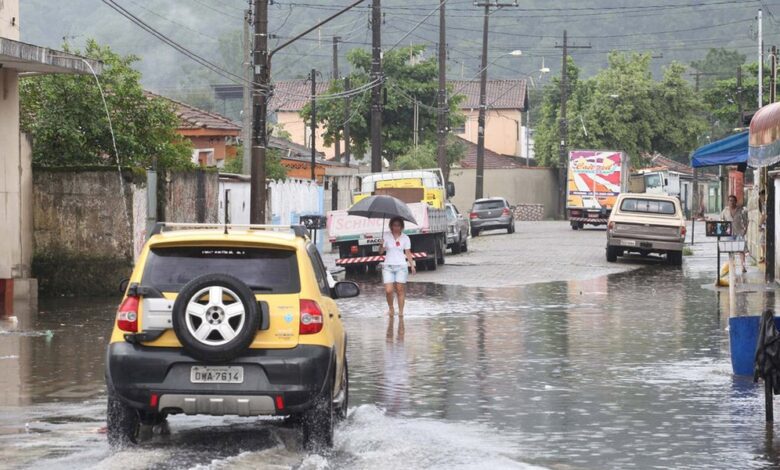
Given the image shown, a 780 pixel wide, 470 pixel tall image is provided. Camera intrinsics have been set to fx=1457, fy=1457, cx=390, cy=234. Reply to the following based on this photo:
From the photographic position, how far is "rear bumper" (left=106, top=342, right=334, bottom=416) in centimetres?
998

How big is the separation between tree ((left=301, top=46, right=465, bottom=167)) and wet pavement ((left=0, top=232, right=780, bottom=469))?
49345mm

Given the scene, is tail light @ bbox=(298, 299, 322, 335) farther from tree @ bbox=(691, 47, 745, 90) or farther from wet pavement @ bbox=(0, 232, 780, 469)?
tree @ bbox=(691, 47, 745, 90)

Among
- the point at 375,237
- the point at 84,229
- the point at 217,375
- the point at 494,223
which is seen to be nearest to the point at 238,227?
the point at 217,375

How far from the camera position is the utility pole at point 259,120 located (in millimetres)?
26469

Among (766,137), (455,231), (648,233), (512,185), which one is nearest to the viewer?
(766,137)

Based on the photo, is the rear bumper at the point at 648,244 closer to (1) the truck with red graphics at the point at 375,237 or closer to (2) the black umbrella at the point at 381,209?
(1) the truck with red graphics at the point at 375,237

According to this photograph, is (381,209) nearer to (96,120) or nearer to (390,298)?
(390,298)

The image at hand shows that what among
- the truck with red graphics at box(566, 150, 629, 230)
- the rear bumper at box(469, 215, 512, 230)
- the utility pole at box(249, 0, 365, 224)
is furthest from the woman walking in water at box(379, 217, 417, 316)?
the truck with red graphics at box(566, 150, 629, 230)

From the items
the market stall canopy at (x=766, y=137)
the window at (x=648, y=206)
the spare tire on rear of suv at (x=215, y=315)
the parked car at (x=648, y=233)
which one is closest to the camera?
the spare tire on rear of suv at (x=215, y=315)

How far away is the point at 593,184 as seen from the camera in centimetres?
6512

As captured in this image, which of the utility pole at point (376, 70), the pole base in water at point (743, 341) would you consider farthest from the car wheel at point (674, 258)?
the pole base in water at point (743, 341)

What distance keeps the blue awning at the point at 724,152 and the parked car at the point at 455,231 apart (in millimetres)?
16179

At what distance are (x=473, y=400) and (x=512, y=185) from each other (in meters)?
76.6

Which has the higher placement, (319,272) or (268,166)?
(268,166)
